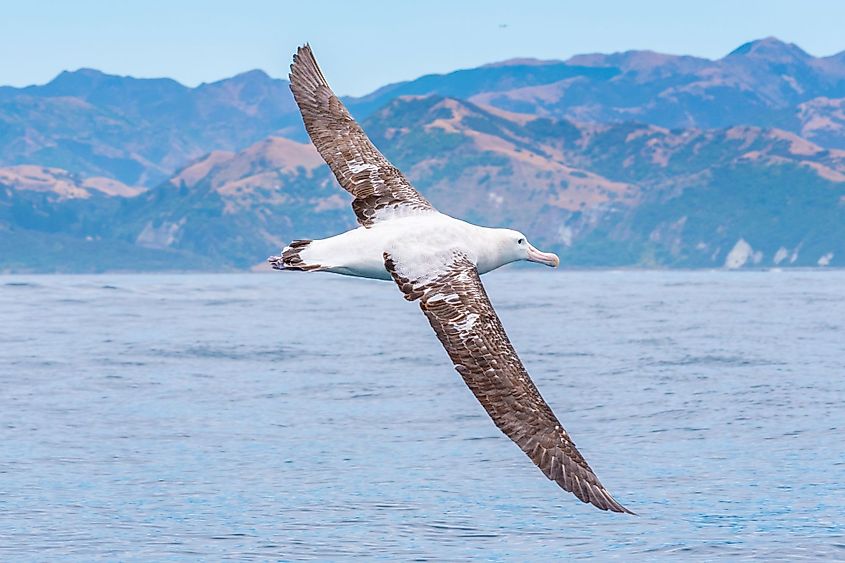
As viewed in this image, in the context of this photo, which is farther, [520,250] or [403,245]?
[520,250]

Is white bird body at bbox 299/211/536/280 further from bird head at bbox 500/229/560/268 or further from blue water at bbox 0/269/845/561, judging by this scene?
blue water at bbox 0/269/845/561

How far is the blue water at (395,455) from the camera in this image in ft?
64.8

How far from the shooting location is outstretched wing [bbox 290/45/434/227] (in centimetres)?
1318

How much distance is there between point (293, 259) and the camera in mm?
11891

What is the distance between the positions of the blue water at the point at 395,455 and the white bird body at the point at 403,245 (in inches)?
300

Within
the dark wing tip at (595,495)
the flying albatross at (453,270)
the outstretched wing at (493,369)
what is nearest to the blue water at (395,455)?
the flying albatross at (453,270)

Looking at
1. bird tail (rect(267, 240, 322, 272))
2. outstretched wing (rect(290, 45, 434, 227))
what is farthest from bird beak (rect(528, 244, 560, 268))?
bird tail (rect(267, 240, 322, 272))

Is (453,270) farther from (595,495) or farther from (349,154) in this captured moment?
(349,154)

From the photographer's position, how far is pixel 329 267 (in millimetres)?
11734

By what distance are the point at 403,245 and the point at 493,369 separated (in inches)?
65.9

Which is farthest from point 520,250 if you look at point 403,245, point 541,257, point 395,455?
point 395,455

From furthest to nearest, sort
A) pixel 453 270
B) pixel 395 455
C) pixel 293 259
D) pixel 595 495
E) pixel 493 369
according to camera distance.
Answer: pixel 395 455, pixel 293 259, pixel 453 270, pixel 493 369, pixel 595 495

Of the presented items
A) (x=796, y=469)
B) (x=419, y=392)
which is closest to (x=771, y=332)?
(x=419, y=392)

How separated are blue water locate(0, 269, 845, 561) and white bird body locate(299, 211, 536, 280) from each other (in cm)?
763
